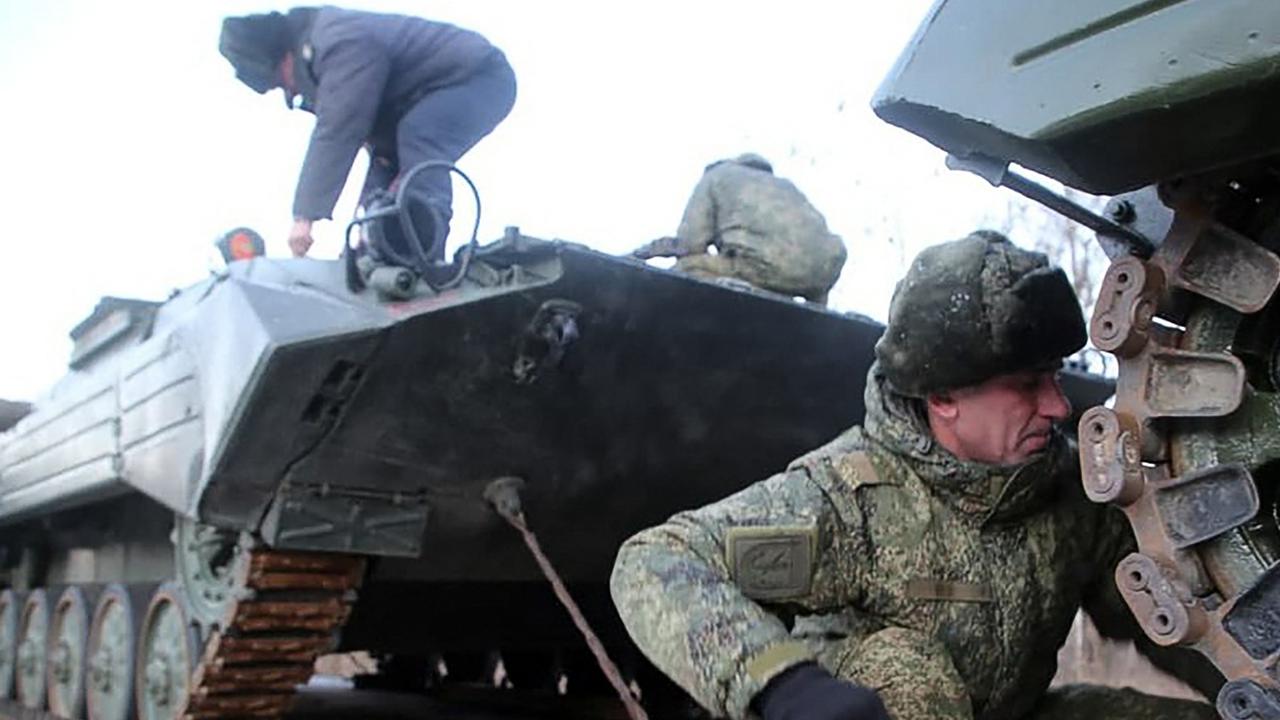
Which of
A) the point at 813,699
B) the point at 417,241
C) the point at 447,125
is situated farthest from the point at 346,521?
the point at 813,699

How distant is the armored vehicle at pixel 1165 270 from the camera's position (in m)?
1.67

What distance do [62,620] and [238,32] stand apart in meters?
2.76

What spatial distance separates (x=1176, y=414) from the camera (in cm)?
197

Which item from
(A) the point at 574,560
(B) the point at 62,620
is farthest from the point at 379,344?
(B) the point at 62,620

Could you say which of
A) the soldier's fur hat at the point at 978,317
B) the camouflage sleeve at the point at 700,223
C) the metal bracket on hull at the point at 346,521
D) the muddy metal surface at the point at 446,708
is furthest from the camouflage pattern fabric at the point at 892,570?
the muddy metal surface at the point at 446,708

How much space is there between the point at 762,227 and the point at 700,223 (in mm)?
228

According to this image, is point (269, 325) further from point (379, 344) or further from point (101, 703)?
point (101, 703)

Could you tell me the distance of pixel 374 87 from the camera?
15.8 ft

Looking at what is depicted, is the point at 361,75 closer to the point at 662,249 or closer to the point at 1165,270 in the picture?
the point at 662,249

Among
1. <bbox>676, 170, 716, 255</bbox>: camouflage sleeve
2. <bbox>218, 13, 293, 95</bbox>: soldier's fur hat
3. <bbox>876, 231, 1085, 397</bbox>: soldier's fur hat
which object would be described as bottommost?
<bbox>876, 231, 1085, 397</bbox>: soldier's fur hat

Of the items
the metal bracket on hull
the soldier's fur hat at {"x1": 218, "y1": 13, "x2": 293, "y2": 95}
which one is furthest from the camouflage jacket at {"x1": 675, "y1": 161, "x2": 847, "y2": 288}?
the soldier's fur hat at {"x1": 218, "y1": 13, "x2": 293, "y2": 95}

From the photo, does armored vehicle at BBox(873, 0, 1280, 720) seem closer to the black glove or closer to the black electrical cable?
the black glove

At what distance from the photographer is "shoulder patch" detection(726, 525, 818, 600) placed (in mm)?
2537

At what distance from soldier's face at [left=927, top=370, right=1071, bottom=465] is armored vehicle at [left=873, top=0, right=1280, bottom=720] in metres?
0.63
